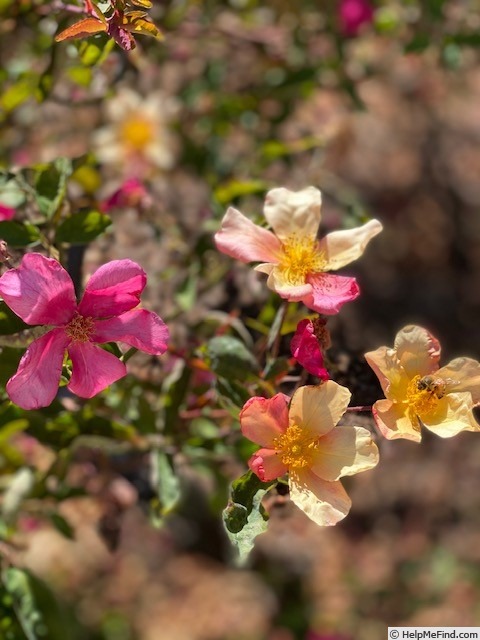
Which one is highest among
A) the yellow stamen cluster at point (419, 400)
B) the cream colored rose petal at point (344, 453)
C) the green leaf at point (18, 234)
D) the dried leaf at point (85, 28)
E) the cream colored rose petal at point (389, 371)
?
Result: the dried leaf at point (85, 28)

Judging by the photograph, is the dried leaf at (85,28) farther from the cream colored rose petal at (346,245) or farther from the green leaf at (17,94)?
the green leaf at (17,94)

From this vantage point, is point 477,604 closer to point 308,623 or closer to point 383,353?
point 308,623

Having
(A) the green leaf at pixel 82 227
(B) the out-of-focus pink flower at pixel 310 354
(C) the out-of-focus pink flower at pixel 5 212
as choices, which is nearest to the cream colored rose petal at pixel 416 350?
(B) the out-of-focus pink flower at pixel 310 354

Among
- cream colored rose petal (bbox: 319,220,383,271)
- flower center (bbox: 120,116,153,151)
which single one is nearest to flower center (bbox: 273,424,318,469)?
cream colored rose petal (bbox: 319,220,383,271)

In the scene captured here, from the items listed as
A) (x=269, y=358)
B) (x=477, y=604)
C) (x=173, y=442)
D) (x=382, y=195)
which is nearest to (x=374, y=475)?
(x=477, y=604)

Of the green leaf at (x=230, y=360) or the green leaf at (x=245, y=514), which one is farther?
the green leaf at (x=230, y=360)

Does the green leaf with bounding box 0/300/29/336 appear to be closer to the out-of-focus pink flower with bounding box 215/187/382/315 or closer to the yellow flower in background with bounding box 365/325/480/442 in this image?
the out-of-focus pink flower with bounding box 215/187/382/315

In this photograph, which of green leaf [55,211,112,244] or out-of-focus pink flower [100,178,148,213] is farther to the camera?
out-of-focus pink flower [100,178,148,213]

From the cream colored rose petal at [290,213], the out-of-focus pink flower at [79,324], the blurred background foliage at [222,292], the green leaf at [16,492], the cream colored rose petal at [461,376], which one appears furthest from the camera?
the green leaf at [16,492]
